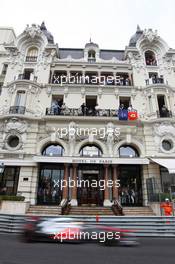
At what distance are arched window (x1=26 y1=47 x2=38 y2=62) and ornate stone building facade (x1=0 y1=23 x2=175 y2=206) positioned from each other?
0.13 m

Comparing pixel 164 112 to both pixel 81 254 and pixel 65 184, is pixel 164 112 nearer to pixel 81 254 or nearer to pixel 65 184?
pixel 65 184

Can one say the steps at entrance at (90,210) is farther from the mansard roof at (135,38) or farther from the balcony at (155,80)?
the mansard roof at (135,38)

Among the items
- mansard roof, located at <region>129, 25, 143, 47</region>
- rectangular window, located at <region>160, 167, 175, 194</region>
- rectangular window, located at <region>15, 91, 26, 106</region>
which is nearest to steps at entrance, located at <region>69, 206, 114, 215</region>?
rectangular window, located at <region>160, 167, 175, 194</region>

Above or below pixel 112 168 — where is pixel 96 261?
below

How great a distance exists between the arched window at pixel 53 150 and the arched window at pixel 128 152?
19.9ft

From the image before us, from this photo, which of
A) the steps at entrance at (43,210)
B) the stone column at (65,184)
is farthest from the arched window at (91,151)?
the steps at entrance at (43,210)

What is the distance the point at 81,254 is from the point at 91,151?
12.2m

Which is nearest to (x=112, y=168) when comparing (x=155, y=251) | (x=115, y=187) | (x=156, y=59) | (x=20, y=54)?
(x=115, y=187)

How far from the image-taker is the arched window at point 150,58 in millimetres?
23219

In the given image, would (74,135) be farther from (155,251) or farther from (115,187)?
(155,251)

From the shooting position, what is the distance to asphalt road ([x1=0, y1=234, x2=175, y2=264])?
555cm

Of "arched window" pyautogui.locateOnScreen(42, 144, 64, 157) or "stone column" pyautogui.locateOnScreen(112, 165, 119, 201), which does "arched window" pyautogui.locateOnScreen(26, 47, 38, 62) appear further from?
"stone column" pyautogui.locateOnScreen(112, 165, 119, 201)

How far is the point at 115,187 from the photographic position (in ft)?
54.5

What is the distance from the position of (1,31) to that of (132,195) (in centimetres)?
2916
